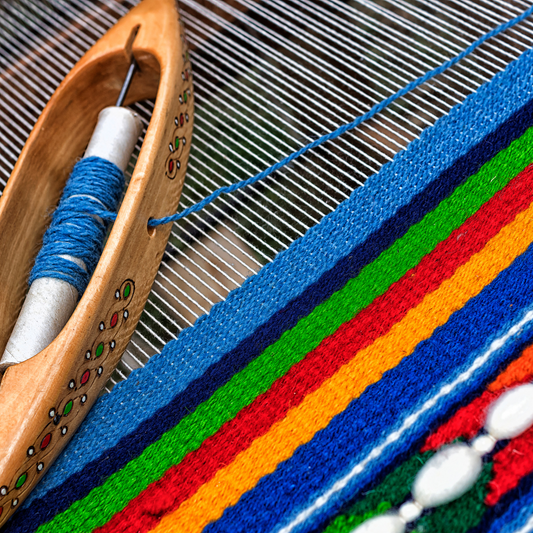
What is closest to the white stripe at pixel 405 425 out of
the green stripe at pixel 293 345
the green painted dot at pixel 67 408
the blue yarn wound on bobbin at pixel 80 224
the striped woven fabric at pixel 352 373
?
the striped woven fabric at pixel 352 373

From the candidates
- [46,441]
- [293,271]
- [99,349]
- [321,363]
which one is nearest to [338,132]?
[293,271]

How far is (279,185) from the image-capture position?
0.74 metres

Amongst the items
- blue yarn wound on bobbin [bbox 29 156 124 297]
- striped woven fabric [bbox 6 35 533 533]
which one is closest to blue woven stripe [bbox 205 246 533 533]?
striped woven fabric [bbox 6 35 533 533]

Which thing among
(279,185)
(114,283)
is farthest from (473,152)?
(114,283)

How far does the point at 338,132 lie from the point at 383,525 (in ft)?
1.61

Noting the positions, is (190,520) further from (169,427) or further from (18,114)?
(18,114)

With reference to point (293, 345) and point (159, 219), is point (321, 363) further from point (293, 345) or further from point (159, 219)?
point (159, 219)

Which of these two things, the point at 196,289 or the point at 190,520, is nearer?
the point at 190,520

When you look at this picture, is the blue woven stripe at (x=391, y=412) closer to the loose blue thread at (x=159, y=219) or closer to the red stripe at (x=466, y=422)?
the red stripe at (x=466, y=422)

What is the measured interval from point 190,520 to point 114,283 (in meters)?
0.28

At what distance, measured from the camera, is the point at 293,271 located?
2.16 ft

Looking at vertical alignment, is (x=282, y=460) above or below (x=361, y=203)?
below

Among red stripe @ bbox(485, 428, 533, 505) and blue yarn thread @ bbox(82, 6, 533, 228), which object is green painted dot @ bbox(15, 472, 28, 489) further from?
red stripe @ bbox(485, 428, 533, 505)

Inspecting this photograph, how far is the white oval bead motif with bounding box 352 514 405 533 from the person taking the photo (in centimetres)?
47
